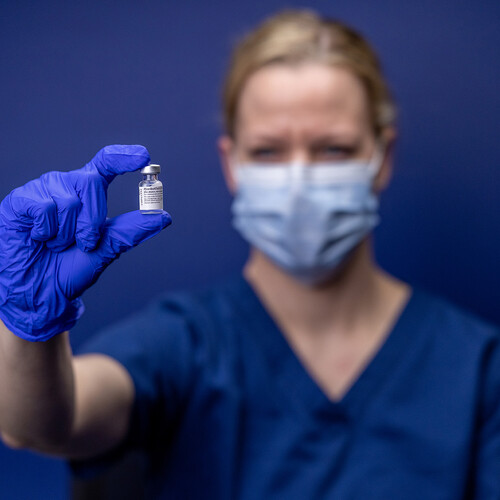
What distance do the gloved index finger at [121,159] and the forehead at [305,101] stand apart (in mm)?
478

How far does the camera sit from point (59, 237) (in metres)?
0.53

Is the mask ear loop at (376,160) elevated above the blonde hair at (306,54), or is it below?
below

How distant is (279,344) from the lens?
1.02 meters

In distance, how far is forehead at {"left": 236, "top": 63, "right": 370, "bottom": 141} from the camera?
96 centimetres

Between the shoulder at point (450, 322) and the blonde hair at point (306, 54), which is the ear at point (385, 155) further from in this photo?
the shoulder at point (450, 322)

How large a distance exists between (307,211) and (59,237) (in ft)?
1.55

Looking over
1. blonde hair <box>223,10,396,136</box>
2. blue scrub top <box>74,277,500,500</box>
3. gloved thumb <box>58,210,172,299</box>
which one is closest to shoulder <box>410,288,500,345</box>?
blue scrub top <box>74,277,500,500</box>

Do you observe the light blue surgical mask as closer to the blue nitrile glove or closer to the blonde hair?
the blonde hair

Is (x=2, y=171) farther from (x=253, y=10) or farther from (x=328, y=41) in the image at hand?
(x=253, y=10)

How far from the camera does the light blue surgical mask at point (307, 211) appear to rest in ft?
3.04

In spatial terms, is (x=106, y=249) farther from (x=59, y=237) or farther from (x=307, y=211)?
(x=307, y=211)

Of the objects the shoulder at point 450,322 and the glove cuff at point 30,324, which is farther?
the shoulder at point 450,322

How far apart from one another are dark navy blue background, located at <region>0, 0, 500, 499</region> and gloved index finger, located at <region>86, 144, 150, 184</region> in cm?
52

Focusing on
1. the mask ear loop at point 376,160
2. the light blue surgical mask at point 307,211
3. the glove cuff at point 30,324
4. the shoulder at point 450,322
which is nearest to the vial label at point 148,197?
the glove cuff at point 30,324
